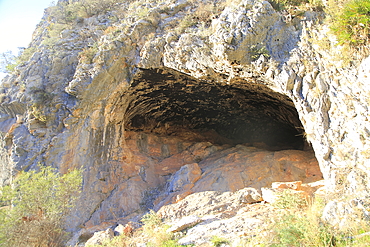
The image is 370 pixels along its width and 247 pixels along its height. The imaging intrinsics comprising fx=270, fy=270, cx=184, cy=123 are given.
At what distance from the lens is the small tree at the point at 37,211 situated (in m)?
8.18

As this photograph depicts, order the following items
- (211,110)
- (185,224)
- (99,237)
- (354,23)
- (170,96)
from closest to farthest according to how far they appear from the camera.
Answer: (185,224)
(354,23)
(99,237)
(170,96)
(211,110)

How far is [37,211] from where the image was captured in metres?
8.78

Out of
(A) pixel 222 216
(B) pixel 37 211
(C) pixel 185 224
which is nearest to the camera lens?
(C) pixel 185 224

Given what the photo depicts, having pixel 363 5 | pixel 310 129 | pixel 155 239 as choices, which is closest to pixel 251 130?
pixel 310 129

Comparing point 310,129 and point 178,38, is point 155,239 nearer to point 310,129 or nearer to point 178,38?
point 310,129

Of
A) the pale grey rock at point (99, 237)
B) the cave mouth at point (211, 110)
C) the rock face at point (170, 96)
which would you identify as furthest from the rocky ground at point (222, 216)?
the cave mouth at point (211, 110)

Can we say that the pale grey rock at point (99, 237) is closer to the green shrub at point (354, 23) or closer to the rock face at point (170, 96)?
the rock face at point (170, 96)

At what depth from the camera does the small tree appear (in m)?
8.18

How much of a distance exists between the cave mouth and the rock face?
0.35 ft

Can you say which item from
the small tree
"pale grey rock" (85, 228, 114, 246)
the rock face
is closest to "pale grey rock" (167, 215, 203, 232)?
"pale grey rock" (85, 228, 114, 246)

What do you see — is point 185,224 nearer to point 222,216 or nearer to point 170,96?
Result: point 222,216

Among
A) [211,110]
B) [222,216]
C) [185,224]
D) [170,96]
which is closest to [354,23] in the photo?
[222,216]

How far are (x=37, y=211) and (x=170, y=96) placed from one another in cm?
765

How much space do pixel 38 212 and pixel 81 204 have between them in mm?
2044
